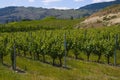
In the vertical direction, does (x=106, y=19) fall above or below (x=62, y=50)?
below

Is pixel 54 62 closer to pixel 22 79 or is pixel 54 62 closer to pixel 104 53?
pixel 104 53

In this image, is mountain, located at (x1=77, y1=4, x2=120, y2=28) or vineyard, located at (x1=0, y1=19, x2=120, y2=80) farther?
mountain, located at (x1=77, y1=4, x2=120, y2=28)

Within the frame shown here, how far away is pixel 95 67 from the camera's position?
40.0 meters

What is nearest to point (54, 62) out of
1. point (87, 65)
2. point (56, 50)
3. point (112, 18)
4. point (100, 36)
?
point (56, 50)

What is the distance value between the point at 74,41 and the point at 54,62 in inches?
294

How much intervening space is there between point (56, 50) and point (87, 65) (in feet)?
16.2

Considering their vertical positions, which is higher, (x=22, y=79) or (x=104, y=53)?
(x=22, y=79)

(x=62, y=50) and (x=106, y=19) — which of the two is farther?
(x=106, y=19)

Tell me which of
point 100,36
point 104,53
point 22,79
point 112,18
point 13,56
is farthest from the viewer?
point 112,18

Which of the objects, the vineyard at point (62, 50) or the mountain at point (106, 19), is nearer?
the vineyard at point (62, 50)

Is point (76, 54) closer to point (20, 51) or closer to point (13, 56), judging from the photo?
point (20, 51)

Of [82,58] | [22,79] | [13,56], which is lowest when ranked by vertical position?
[82,58]

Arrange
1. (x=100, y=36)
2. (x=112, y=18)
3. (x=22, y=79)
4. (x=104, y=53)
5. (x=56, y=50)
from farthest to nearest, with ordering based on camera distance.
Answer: (x=112, y=18), (x=100, y=36), (x=104, y=53), (x=56, y=50), (x=22, y=79)

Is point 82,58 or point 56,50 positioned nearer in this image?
point 56,50
